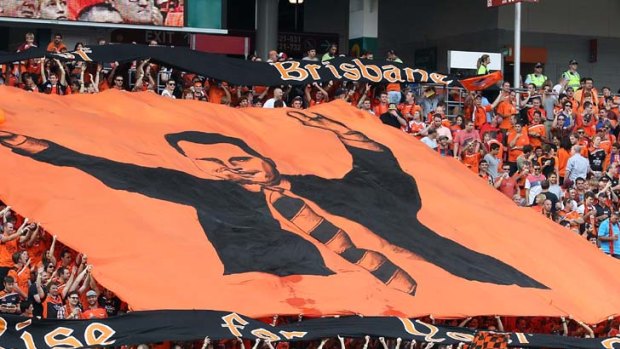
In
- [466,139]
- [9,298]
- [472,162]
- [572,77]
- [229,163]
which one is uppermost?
[572,77]

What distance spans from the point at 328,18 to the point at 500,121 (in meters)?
14.6

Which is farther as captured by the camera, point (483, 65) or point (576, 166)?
point (483, 65)

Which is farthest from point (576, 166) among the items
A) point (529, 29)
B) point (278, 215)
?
point (529, 29)

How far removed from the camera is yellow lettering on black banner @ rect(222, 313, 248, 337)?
1670 centimetres

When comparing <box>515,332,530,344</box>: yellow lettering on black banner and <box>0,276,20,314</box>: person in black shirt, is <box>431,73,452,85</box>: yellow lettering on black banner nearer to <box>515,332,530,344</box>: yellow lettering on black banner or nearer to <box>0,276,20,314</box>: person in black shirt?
<box>515,332,530,344</box>: yellow lettering on black banner

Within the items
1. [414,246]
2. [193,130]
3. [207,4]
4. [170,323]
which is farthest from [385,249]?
[207,4]

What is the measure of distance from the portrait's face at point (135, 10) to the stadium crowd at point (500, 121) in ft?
11.3

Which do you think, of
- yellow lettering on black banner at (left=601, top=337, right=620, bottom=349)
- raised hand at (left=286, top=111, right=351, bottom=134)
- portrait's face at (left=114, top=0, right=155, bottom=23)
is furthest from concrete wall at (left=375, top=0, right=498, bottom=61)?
yellow lettering on black banner at (left=601, top=337, right=620, bottom=349)

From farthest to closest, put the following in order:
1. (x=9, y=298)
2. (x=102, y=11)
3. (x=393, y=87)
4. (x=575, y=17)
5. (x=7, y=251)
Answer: (x=575, y=17)
(x=102, y=11)
(x=393, y=87)
(x=7, y=251)
(x=9, y=298)

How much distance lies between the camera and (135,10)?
94.0 feet

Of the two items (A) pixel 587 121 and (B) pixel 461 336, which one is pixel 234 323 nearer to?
(B) pixel 461 336

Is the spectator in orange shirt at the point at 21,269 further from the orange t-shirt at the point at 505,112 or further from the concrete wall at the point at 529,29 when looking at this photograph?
the concrete wall at the point at 529,29

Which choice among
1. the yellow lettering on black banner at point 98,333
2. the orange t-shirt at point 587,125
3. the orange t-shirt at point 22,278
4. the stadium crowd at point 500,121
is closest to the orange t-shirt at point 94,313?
the orange t-shirt at point 22,278

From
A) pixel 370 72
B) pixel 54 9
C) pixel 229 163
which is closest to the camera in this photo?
pixel 229 163
